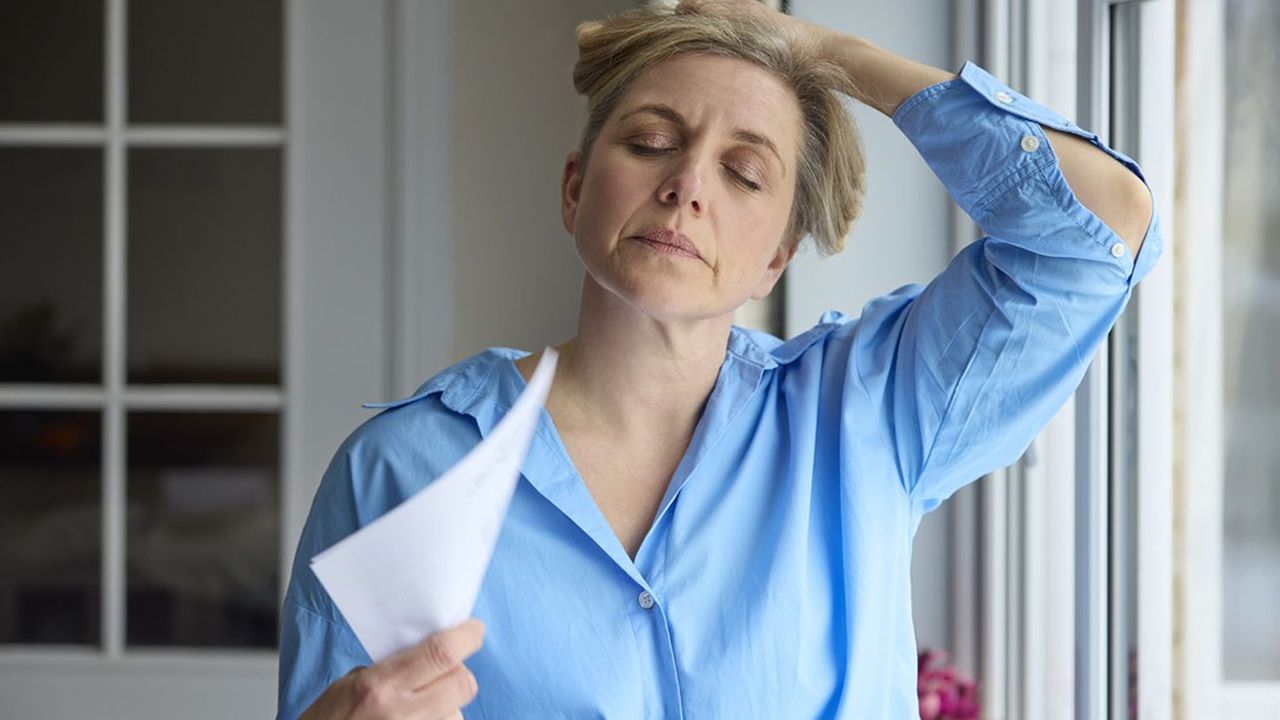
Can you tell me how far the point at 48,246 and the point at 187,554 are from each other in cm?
68

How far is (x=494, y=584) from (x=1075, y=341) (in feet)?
1.69

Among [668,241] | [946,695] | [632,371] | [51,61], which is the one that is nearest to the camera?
[668,241]

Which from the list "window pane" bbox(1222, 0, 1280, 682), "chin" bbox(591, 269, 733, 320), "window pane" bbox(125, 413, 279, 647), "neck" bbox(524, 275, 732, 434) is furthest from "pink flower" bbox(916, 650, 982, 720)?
"window pane" bbox(125, 413, 279, 647)

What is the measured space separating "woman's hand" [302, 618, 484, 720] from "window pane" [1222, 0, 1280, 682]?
0.74 meters

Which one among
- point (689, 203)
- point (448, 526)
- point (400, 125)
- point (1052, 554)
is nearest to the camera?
point (448, 526)

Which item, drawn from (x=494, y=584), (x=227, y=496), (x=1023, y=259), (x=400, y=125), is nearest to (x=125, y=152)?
(x=400, y=125)

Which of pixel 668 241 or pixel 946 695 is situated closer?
pixel 668 241

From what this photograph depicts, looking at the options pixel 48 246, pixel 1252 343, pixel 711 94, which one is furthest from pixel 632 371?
pixel 48 246

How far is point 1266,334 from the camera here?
1126mm

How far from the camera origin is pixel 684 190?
1.04 m

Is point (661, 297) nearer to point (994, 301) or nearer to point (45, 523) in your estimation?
point (994, 301)

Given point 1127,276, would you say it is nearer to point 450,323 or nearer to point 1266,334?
point 1266,334

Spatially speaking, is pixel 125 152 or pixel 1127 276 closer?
pixel 1127 276

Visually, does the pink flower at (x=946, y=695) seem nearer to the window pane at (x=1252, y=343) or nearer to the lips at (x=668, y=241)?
the window pane at (x=1252, y=343)
